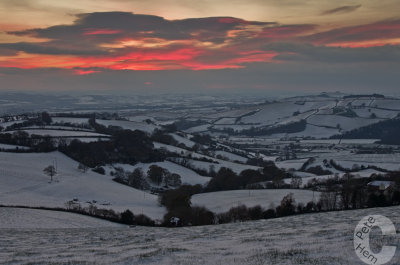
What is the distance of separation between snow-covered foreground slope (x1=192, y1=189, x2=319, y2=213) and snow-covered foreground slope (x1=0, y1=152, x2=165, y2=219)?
10836mm

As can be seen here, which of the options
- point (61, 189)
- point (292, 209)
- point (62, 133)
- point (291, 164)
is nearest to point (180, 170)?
point (61, 189)

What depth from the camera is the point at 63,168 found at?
395 feet

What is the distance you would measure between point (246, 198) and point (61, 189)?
44.6 metres

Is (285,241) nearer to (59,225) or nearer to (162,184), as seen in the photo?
(59,225)

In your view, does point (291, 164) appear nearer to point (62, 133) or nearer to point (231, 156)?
point (231, 156)

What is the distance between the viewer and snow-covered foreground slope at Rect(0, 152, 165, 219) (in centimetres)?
8362

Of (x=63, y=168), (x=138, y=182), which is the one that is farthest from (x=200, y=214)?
(x=63, y=168)

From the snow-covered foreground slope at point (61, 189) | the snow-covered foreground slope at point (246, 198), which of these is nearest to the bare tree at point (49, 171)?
the snow-covered foreground slope at point (61, 189)

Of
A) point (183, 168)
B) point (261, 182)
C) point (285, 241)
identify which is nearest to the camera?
point (285, 241)

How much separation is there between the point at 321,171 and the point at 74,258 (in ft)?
426

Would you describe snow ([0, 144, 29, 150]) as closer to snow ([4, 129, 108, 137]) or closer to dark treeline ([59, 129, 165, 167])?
dark treeline ([59, 129, 165, 167])

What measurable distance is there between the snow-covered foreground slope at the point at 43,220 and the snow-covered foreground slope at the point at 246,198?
88.5ft

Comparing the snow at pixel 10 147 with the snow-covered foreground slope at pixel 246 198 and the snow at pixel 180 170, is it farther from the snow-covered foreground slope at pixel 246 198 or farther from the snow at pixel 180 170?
the snow-covered foreground slope at pixel 246 198

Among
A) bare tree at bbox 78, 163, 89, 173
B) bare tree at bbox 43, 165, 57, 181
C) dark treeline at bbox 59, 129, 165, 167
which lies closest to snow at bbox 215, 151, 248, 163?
dark treeline at bbox 59, 129, 165, 167
